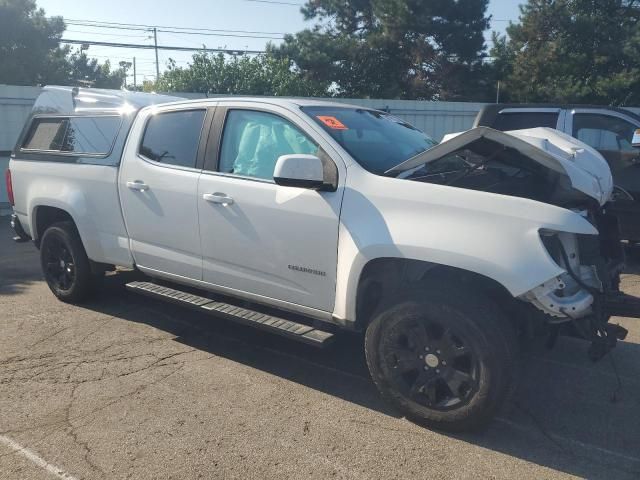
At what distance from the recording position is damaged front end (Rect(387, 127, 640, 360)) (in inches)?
134

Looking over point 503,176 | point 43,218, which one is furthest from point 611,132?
point 43,218

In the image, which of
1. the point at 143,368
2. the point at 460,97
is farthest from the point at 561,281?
the point at 460,97

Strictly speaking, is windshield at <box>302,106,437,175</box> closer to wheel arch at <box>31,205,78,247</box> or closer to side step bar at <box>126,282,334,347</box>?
side step bar at <box>126,282,334,347</box>

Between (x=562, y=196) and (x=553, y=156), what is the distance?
1.05ft

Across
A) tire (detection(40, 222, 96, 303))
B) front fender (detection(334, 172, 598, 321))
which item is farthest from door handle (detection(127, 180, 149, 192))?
front fender (detection(334, 172, 598, 321))

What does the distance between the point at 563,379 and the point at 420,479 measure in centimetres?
179

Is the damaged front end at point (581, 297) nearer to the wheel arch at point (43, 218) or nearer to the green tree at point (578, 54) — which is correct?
the wheel arch at point (43, 218)

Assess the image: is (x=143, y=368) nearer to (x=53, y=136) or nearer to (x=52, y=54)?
(x=53, y=136)

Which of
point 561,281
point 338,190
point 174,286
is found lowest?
point 174,286

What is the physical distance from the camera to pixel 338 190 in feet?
12.5

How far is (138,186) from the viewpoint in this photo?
494 cm

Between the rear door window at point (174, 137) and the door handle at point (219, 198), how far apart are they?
39 cm

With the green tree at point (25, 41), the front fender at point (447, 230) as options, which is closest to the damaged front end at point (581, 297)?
the front fender at point (447, 230)

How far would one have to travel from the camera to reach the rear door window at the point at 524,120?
306 inches
